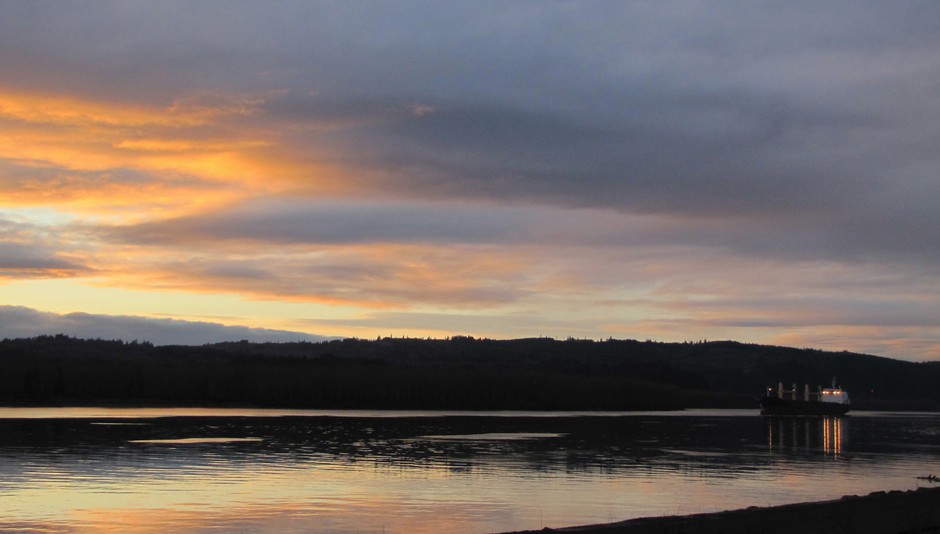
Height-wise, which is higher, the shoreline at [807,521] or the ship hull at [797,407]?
the ship hull at [797,407]

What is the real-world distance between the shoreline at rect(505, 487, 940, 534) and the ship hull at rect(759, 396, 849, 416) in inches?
5300

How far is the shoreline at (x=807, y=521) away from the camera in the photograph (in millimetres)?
22844

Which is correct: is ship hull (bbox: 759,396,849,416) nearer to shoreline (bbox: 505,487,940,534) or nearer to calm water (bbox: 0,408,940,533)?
calm water (bbox: 0,408,940,533)

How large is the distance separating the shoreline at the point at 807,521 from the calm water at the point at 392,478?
3.58 m

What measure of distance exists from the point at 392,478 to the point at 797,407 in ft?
447

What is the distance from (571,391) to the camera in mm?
163875

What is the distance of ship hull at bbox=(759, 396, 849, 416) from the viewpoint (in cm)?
15900

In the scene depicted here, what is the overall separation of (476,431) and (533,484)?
39787 mm

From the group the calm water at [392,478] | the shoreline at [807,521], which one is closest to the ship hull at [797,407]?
the calm water at [392,478]

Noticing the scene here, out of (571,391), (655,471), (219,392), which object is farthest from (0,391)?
(655,471)

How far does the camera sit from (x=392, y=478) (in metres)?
38.7

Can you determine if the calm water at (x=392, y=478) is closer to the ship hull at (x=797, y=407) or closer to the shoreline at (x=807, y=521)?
the shoreline at (x=807, y=521)

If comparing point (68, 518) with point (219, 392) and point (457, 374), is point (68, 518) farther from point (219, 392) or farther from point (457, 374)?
point (457, 374)

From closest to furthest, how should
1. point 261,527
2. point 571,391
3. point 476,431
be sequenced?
point 261,527 < point 476,431 < point 571,391
